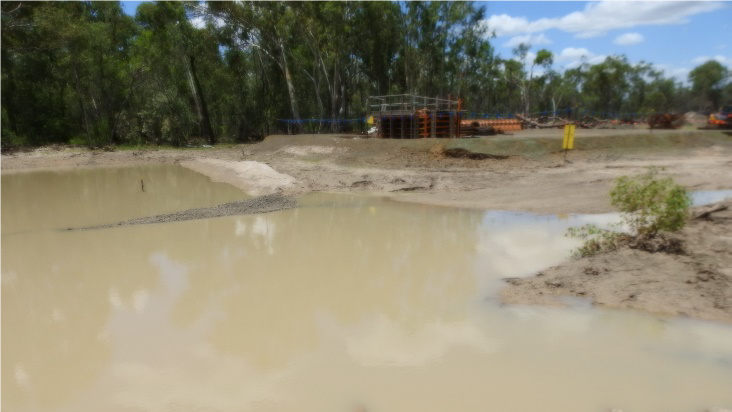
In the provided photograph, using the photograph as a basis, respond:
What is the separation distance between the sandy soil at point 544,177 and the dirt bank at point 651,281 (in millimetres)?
16

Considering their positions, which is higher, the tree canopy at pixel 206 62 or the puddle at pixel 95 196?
the tree canopy at pixel 206 62

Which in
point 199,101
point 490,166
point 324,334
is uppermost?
point 199,101

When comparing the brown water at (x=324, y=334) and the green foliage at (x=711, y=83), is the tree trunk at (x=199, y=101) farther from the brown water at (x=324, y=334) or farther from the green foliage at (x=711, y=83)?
the green foliage at (x=711, y=83)

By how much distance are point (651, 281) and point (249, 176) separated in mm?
17462

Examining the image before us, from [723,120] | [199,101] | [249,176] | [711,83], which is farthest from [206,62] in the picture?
[711,83]

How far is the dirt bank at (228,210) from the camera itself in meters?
13.7

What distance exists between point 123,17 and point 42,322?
1505 inches

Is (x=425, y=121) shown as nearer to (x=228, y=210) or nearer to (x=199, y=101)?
(x=228, y=210)

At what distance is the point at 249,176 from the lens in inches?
847

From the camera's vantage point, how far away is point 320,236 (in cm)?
1194

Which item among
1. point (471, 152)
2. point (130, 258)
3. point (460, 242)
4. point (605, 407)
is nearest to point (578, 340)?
point (605, 407)

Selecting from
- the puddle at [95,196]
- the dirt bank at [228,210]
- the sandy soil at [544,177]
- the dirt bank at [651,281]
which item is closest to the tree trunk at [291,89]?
the sandy soil at [544,177]

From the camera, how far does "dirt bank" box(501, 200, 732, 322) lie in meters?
6.57

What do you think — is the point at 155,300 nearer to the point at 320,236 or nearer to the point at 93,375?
the point at 93,375
